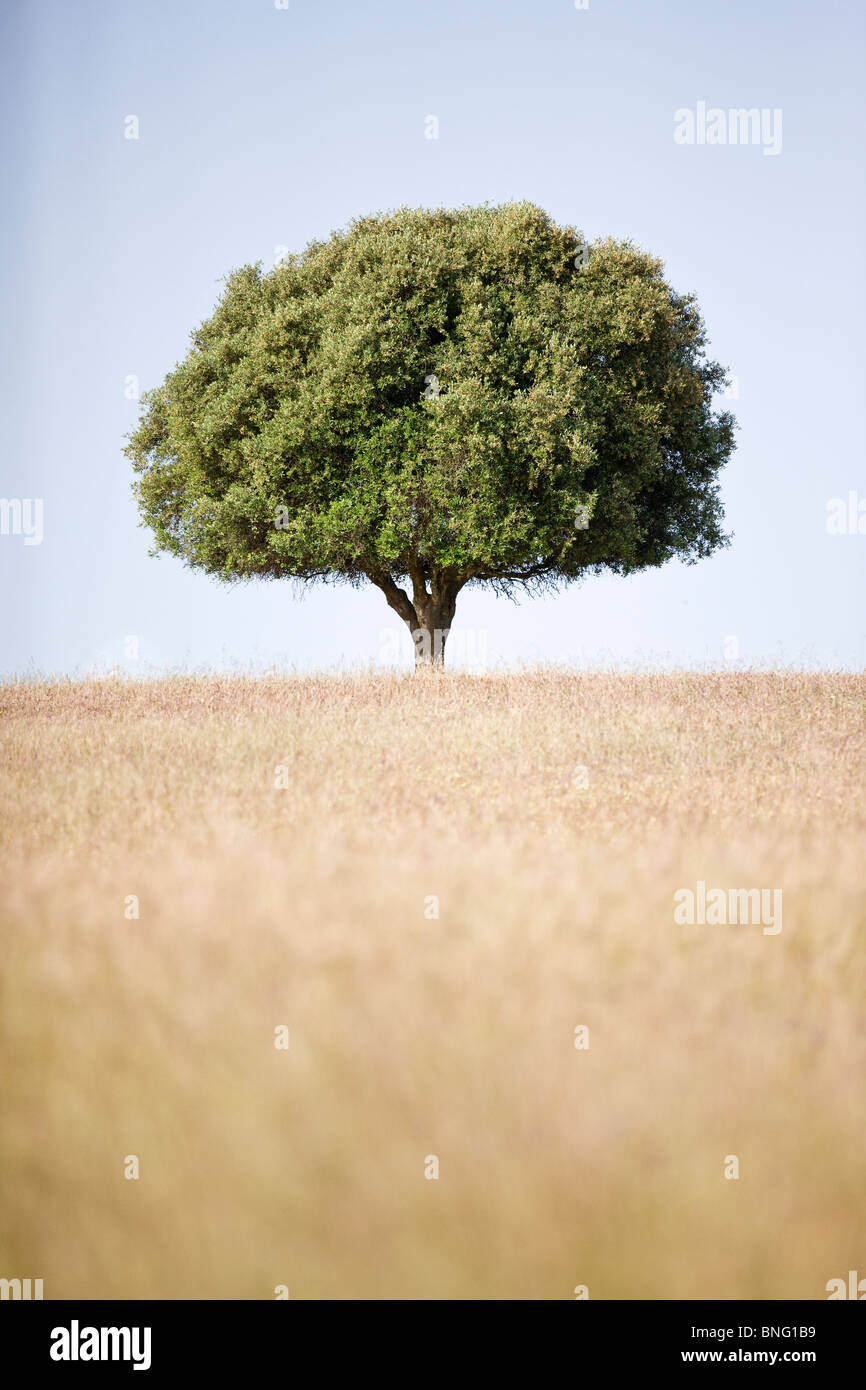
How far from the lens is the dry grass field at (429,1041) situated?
169 inches

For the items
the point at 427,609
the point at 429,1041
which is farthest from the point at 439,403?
the point at 429,1041

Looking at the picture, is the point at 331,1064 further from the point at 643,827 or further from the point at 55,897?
the point at 643,827

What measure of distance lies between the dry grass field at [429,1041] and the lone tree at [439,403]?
1167 centimetres

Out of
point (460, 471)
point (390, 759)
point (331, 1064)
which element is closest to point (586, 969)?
point (331, 1064)

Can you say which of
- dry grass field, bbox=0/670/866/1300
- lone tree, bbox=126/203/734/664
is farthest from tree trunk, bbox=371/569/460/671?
dry grass field, bbox=0/670/866/1300

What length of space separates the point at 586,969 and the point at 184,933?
2.98 meters

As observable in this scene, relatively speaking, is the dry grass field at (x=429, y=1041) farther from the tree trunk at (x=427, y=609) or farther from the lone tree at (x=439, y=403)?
the tree trunk at (x=427, y=609)

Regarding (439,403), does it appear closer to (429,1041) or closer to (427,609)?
(427,609)

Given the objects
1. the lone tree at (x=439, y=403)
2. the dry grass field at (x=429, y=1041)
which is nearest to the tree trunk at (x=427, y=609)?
the lone tree at (x=439, y=403)

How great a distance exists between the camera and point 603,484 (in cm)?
2431

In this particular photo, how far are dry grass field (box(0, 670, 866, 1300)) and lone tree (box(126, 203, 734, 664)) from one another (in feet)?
38.3

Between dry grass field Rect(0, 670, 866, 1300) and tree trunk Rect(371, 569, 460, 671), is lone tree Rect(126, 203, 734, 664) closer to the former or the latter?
tree trunk Rect(371, 569, 460, 671)

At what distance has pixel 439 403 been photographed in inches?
872

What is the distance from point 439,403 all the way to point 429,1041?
18.4 metres
